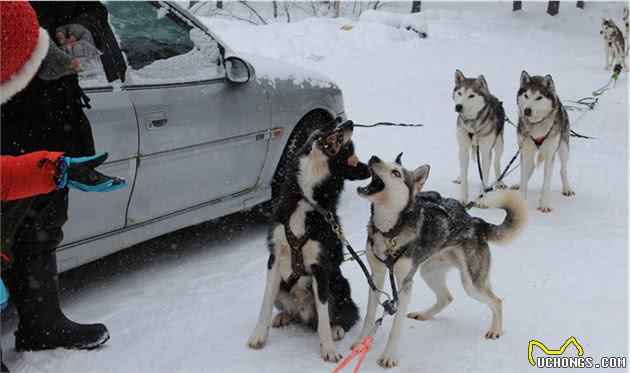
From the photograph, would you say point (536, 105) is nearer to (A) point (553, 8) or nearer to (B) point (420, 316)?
(B) point (420, 316)

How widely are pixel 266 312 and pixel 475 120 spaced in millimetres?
3484

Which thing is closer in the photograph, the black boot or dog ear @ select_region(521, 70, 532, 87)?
the black boot

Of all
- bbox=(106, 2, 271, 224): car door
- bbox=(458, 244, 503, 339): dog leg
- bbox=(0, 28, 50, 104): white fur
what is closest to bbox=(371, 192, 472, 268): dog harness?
bbox=(458, 244, 503, 339): dog leg

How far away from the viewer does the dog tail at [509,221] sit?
3.55m

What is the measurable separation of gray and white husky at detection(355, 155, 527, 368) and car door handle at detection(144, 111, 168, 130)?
1.39 meters

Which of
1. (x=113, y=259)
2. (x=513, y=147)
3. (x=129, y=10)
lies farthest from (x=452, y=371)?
(x=513, y=147)

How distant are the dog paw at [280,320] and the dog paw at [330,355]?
44cm

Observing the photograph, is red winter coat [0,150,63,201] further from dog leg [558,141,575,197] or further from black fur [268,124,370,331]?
dog leg [558,141,575,197]

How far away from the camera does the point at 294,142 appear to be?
5020 millimetres

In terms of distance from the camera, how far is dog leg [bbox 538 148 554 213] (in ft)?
19.4

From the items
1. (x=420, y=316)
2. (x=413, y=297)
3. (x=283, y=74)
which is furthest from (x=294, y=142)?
(x=420, y=316)

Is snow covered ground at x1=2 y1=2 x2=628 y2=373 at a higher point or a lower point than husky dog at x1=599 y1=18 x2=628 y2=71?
higher

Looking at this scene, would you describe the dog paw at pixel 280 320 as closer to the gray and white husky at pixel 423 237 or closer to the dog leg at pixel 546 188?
the gray and white husky at pixel 423 237

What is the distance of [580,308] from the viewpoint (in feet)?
12.3
